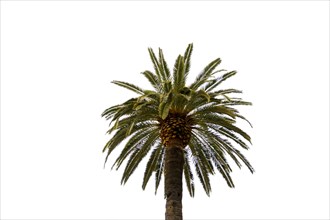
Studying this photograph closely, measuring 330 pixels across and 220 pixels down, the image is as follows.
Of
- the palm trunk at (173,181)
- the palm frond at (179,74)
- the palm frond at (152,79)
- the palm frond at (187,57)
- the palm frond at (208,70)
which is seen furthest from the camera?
the palm frond at (208,70)

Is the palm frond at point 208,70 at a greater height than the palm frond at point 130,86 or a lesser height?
greater

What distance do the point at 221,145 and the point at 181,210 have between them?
4.01 metres

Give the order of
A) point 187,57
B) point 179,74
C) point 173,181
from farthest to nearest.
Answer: point 187,57 → point 179,74 → point 173,181

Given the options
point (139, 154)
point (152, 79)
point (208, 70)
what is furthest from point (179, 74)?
point (139, 154)

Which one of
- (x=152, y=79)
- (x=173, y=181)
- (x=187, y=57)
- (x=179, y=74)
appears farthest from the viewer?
(x=187, y=57)

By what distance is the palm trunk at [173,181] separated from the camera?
18.9 metres

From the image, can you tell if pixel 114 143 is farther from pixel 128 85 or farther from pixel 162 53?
pixel 162 53

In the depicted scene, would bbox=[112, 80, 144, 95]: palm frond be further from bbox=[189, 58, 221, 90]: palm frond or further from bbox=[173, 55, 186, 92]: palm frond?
bbox=[189, 58, 221, 90]: palm frond

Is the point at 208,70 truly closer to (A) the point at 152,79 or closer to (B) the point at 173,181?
(A) the point at 152,79

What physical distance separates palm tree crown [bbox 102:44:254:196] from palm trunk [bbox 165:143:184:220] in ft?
1.17

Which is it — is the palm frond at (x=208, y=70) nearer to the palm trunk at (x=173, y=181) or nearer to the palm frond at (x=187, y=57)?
the palm frond at (x=187, y=57)

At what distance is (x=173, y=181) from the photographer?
1959 centimetres

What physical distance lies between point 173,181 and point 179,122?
250 cm

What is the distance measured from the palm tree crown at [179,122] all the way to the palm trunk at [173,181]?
36cm
